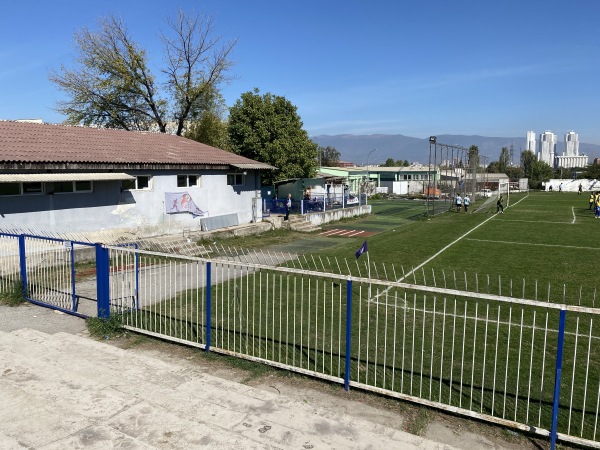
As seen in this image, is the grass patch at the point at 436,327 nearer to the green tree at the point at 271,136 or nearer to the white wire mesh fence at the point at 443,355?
the white wire mesh fence at the point at 443,355

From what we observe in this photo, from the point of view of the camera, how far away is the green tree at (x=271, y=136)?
32.7 meters

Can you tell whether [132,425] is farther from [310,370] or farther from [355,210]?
[355,210]

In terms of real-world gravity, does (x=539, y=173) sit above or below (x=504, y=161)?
below

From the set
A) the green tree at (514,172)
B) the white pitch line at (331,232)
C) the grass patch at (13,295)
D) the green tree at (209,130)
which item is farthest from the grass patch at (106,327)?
the green tree at (514,172)

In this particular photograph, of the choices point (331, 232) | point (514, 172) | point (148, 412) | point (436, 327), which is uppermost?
point (514, 172)

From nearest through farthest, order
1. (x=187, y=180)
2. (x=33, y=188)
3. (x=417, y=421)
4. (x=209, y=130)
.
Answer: (x=417, y=421)
(x=33, y=188)
(x=187, y=180)
(x=209, y=130)

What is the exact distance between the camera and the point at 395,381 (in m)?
6.24

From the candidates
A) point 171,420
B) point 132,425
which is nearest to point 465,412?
point 171,420

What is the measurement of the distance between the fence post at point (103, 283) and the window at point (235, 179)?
50.6ft

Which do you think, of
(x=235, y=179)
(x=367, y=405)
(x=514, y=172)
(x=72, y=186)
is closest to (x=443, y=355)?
(x=367, y=405)

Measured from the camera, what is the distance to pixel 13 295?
9922mm

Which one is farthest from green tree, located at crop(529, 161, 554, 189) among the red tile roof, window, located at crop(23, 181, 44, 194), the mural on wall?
window, located at crop(23, 181, 44, 194)

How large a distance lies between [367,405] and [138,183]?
15.2m

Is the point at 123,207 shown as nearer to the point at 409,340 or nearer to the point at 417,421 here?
the point at 409,340
